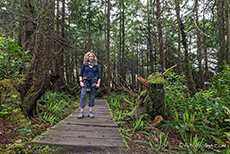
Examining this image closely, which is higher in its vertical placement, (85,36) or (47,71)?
(85,36)

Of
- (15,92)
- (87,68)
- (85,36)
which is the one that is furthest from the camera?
(85,36)

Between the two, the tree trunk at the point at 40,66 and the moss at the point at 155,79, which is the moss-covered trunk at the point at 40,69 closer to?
the tree trunk at the point at 40,66

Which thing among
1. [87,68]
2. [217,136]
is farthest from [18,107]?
[217,136]

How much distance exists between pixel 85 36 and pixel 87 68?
1354 centimetres

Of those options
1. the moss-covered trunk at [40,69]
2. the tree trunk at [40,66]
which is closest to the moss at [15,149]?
the moss-covered trunk at [40,69]

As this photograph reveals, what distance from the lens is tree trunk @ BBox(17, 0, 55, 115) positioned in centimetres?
300

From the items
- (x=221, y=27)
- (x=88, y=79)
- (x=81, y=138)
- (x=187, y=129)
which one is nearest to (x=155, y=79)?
(x=187, y=129)

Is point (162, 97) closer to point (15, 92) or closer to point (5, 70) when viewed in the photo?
point (15, 92)

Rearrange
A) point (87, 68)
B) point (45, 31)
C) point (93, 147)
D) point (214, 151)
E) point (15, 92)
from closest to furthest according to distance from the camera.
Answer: point (93, 147) → point (214, 151) → point (15, 92) → point (45, 31) → point (87, 68)

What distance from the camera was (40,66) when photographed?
316cm

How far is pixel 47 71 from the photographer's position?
3.23m

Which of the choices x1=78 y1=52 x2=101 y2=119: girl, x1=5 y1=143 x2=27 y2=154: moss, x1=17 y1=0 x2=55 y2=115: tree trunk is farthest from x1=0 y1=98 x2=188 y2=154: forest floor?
x1=78 y1=52 x2=101 y2=119: girl

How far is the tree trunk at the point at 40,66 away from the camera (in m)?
3.00

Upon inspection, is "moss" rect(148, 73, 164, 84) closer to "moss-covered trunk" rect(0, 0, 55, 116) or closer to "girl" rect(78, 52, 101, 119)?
"girl" rect(78, 52, 101, 119)
